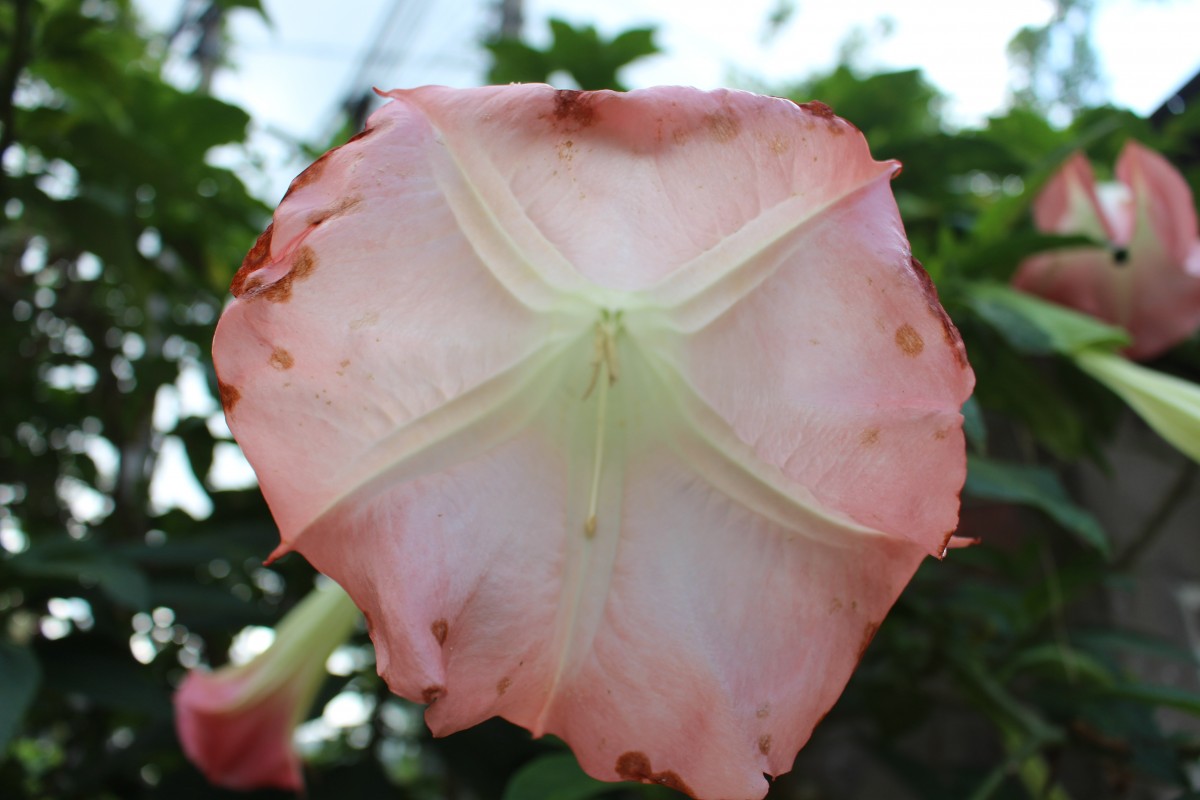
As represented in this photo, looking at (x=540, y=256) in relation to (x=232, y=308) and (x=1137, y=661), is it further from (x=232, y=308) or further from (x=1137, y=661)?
(x=1137, y=661)

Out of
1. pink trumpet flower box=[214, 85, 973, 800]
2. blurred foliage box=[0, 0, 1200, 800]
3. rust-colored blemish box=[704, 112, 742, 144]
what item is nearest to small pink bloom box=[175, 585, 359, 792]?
blurred foliage box=[0, 0, 1200, 800]

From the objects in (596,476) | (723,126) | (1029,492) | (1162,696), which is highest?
(723,126)

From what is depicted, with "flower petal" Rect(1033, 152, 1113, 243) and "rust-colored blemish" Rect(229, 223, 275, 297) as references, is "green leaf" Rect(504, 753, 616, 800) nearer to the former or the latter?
"rust-colored blemish" Rect(229, 223, 275, 297)

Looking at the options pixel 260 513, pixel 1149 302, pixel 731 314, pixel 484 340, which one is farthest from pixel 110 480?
pixel 1149 302

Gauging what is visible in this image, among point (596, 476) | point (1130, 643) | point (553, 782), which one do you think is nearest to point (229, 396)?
point (596, 476)

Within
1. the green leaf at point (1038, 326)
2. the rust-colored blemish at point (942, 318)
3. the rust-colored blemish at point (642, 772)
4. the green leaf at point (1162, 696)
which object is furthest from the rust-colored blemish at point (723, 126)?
the green leaf at point (1162, 696)

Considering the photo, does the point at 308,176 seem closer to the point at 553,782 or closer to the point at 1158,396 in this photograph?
the point at 553,782
